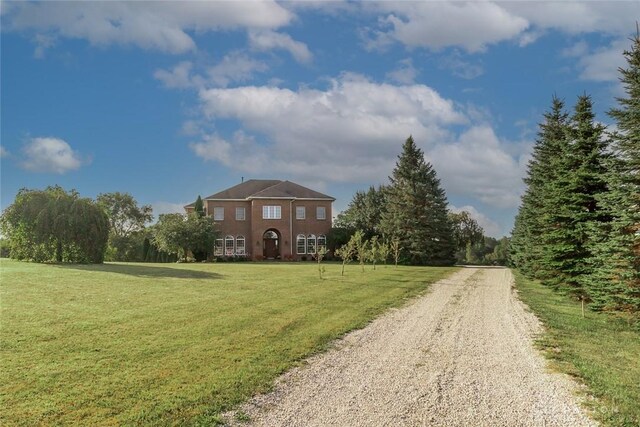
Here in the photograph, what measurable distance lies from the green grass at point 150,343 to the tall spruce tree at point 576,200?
5544mm

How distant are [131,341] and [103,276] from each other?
38.7 ft

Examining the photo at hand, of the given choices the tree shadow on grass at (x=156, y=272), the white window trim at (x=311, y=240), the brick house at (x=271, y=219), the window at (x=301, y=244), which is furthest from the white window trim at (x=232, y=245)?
the tree shadow on grass at (x=156, y=272)

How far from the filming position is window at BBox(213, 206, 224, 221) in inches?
1839

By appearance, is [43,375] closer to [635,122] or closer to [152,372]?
[152,372]

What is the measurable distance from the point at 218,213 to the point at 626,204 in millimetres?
40214

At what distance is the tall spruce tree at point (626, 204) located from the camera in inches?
412

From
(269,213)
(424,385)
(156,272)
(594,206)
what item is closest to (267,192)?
(269,213)

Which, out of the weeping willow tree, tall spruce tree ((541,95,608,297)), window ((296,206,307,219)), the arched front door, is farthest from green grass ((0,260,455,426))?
the arched front door

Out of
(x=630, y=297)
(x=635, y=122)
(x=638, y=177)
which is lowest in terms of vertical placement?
(x=630, y=297)

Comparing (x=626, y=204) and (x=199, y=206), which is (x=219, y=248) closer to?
(x=199, y=206)

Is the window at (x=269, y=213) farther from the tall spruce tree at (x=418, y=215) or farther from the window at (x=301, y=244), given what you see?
the tall spruce tree at (x=418, y=215)

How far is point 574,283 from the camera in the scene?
16.7m

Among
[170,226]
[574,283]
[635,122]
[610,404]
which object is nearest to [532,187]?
[574,283]

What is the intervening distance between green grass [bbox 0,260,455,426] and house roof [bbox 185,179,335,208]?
98.5 ft
